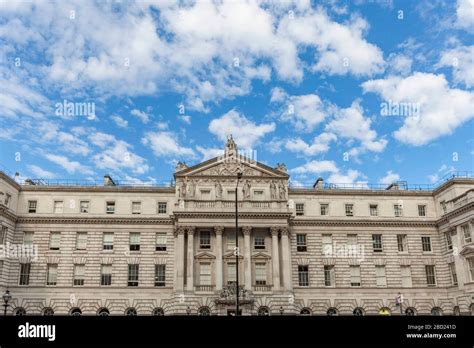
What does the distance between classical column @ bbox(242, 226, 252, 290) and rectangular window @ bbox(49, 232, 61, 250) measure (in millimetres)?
22135

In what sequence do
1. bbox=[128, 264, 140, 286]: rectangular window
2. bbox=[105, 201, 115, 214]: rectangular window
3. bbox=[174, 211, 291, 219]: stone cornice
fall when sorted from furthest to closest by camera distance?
bbox=[105, 201, 115, 214]: rectangular window < bbox=[128, 264, 140, 286]: rectangular window < bbox=[174, 211, 291, 219]: stone cornice

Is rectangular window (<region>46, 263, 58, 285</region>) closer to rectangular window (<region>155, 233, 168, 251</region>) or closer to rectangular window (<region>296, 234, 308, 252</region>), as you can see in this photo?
rectangular window (<region>155, 233, 168, 251</region>)

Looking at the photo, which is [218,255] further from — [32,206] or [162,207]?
[32,206]

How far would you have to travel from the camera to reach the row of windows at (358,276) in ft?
180

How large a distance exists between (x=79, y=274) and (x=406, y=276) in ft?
128

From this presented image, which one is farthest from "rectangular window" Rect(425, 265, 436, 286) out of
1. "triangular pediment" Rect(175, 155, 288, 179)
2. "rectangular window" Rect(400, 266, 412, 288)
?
"triangular pediment" Rect(175, 155, 288, 179)

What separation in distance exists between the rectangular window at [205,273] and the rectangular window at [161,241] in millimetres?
5496

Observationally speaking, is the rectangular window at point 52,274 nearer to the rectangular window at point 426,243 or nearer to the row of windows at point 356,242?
the row of windows at point 356,242

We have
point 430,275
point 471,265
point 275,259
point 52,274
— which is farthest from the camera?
point 430,275

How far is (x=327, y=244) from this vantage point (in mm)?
56656

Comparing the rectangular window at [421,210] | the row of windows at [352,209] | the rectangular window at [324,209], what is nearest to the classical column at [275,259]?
the row of windows at [352,209]

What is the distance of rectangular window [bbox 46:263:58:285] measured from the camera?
53438 mm

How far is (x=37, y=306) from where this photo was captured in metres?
52.0

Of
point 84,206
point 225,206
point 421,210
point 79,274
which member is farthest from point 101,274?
point 421,210
